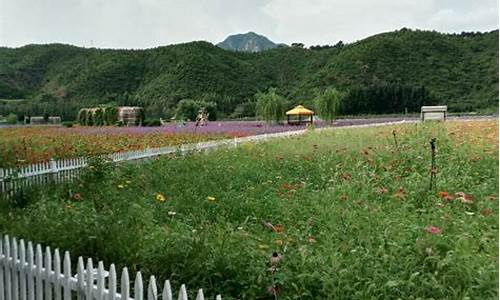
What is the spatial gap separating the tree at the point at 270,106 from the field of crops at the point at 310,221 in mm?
5255

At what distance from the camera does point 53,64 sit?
2003 cm

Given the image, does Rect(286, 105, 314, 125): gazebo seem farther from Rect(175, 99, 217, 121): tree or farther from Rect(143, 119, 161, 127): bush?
Rect(143, 119, 161, 127): bush

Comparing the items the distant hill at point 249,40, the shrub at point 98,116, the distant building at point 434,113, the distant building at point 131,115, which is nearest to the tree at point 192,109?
the distant building at point 131,115

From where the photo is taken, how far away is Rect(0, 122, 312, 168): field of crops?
33.3 ft

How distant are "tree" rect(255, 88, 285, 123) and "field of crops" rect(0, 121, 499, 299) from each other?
5.25 meters

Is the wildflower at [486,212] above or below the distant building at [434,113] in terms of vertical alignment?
below

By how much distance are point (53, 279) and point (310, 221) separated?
86.7 inches

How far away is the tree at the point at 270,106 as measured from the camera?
1247 centimetres

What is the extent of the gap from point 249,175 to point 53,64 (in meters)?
16.4

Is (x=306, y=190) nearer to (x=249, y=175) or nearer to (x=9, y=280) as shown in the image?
(x=249, y=175)

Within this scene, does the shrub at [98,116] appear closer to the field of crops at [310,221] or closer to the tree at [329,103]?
the tree at [329,103]

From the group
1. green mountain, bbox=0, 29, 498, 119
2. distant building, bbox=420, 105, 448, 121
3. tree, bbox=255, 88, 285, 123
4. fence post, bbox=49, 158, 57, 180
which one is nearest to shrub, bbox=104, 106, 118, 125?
green mountain, bbox=0, 29, 498, 119

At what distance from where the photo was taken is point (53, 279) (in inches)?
98.2

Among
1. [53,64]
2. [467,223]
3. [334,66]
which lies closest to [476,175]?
[467,223]
